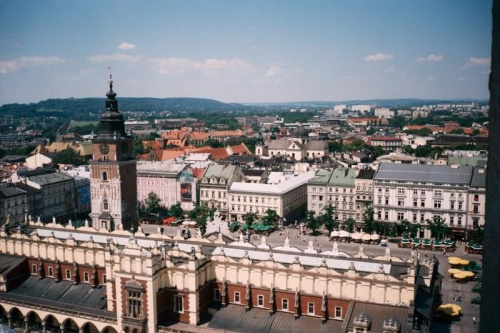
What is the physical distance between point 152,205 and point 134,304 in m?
49.4

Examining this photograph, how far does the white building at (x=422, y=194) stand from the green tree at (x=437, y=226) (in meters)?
Answer: 1.02

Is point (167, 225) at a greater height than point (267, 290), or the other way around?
point (267, 290)

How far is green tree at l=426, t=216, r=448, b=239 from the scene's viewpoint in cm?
6556

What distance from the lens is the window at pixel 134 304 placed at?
115 ft

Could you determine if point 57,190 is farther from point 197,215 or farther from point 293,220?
point 293,220

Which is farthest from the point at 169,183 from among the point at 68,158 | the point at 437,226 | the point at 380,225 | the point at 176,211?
the point at 68,158

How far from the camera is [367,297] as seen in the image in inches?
1298

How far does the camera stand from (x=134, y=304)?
3519 centimetres

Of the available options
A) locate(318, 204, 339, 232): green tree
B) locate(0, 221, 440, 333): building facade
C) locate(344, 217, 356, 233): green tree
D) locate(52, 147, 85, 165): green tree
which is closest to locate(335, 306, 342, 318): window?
locate(0, 221, 440, 333): building facade

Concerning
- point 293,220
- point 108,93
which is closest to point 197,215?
point 293,220

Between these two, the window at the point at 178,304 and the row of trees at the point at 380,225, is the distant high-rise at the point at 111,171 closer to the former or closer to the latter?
the window at the point at 178,304

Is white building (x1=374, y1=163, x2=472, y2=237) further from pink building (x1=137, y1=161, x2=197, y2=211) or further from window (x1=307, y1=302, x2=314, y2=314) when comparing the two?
window (x1=307, y1=302, x2=314, y2=314)

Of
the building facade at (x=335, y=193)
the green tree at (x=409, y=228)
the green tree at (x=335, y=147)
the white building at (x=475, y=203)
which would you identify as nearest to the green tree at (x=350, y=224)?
the building facade at (x=335, y=193)

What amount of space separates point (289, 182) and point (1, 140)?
126m
